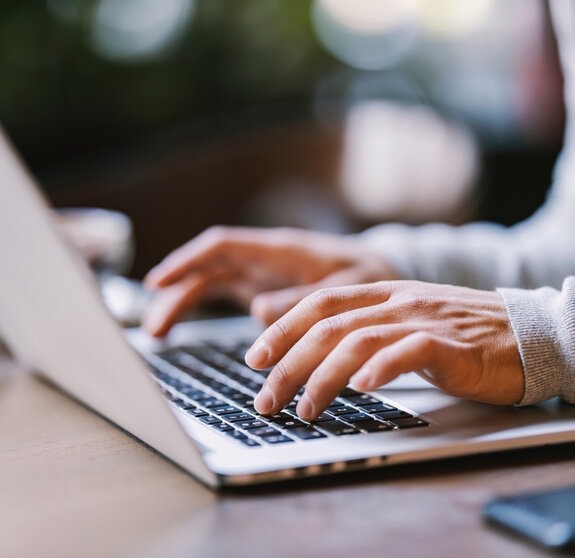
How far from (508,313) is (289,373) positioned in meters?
0.15

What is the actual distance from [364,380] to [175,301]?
1.46 feet

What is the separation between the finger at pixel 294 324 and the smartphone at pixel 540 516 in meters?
0.20

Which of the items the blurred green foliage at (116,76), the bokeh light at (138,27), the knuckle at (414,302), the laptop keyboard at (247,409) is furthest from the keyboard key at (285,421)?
the bokeh light at (138,27)

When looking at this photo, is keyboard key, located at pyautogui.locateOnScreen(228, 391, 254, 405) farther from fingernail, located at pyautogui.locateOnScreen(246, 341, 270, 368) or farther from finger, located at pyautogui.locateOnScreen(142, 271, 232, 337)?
finger, located at pyautogui.locateOnScreen(142, 271, 232, 337)

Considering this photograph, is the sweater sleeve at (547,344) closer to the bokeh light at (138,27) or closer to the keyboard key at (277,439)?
the keyboard key at (277,439)

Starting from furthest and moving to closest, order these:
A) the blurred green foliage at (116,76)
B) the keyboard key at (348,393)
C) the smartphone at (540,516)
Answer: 1. the blurred green foliage at (116,76)
2. the keyboard key at (348,393)
3. the smartphone at (540,516)

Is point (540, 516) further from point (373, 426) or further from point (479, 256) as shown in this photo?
point (479, 256)

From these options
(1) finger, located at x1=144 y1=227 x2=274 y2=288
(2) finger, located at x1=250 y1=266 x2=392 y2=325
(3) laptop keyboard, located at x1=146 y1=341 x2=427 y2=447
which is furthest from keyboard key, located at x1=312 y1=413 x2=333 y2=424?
(1) finger, located at x1=144 y1=227 x2=274 y2=288

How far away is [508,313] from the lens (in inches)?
22.9

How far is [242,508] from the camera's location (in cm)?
43

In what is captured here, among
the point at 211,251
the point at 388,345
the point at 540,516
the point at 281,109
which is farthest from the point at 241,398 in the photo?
the point at 281,109

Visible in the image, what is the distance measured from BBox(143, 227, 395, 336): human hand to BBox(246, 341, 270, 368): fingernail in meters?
0.34

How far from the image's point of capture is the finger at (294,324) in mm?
570

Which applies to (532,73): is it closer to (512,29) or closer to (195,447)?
(512,29)
